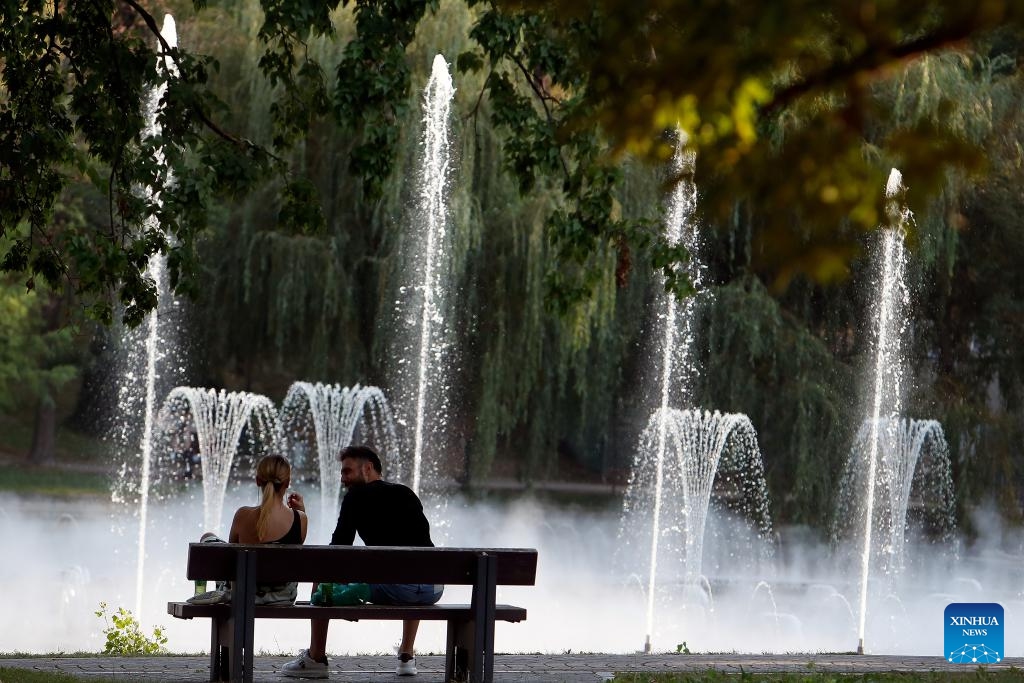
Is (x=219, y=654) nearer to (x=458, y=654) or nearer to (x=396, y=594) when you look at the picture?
(x=396, y=594)

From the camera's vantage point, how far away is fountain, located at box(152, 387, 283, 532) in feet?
65.0

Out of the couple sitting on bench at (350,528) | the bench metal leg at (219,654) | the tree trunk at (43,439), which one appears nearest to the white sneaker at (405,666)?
the couple sitting on bench at (350,528)

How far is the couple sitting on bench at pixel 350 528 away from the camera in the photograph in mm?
7828

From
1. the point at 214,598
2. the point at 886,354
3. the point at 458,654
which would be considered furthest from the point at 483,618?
the point at 886,354

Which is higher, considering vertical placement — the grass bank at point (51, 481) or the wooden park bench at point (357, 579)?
the wooden park bench at point (357, 579)

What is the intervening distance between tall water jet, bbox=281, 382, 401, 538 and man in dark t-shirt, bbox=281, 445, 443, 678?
10951mm

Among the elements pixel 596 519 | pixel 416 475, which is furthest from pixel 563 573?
pixel 596 519

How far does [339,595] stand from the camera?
7.79 meters

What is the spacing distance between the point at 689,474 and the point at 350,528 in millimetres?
13194

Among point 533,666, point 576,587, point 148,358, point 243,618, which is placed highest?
point 148,358

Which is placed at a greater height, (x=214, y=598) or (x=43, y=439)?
(x=214, y=598)

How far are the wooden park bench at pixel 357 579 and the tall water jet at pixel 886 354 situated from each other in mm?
11963

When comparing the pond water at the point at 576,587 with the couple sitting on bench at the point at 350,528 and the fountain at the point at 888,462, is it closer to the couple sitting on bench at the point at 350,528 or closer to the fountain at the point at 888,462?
the fountain at the point at 888,462

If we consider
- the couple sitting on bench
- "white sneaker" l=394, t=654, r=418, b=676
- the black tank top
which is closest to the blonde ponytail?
the couple sitting on bench
